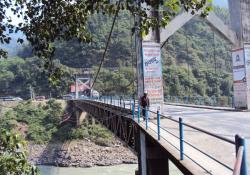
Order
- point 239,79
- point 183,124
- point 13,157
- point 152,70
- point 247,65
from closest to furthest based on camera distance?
point 13,157 < point 183,124 < point 152,70 < point 247,65 < point 239,79

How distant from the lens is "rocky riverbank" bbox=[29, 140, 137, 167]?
1959 inches

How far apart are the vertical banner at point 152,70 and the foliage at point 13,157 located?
1249 centimetres

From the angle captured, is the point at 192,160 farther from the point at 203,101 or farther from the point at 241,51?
the point at 203,101

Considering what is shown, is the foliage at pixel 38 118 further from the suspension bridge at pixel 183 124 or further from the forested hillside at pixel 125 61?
the suspension bridge at pixel 183 124

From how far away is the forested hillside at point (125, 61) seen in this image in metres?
76.2

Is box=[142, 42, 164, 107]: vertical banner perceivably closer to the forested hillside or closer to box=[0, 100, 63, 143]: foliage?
the forested hillside

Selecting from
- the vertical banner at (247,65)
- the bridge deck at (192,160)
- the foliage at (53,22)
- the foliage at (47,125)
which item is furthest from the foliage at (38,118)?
the foliage at (53,22)

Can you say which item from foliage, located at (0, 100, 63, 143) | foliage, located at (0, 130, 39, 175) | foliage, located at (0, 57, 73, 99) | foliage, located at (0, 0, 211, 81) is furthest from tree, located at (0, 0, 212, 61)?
foliage, located at (0, 57, 73, 99)

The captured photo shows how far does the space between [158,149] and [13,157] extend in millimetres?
7424

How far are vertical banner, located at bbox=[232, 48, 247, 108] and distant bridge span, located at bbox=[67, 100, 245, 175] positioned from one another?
6.18 meters

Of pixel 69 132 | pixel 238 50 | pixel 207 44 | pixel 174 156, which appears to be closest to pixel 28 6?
pixel 174 156

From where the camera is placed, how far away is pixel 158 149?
523 inches

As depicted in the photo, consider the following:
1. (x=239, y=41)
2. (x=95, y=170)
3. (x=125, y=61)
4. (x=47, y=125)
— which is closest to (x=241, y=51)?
(x=239, y=41)

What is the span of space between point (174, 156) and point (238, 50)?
15.5 m
